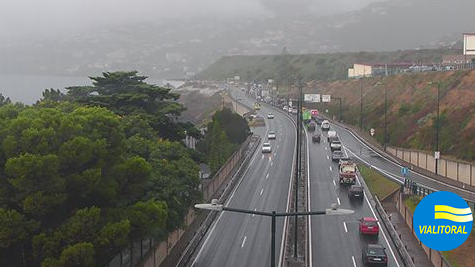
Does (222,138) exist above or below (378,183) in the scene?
above

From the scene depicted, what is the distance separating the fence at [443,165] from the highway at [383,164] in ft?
5.39

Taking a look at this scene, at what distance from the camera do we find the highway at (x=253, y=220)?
37969 mm

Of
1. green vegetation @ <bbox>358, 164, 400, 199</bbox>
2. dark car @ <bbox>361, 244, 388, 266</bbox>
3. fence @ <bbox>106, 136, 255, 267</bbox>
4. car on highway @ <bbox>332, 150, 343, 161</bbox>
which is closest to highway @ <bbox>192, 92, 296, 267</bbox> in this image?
fence @ <bbox>106, 136, 255, 267</bbox>

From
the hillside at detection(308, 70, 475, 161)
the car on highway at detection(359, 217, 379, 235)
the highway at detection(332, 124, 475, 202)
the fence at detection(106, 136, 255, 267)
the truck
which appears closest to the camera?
the fence at detection(106, 136, 255, 267)

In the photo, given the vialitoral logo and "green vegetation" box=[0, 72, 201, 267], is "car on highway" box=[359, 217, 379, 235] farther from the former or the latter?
the vialitoral logo

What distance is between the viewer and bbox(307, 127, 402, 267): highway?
36.7m

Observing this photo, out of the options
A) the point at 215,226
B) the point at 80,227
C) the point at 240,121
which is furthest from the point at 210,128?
the point at 80,227

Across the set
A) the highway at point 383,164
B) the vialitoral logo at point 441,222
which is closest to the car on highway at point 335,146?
the highway at point 383,164

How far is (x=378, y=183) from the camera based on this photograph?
59.4 meters

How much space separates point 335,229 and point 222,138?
2617 cm

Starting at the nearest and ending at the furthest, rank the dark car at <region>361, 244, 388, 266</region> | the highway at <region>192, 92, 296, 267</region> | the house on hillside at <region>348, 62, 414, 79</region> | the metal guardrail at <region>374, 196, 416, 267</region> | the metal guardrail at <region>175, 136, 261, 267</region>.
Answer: the dark car at <region>361, 244, 388, 266</region>
the metal guardrail at <region>374, 196, 416, 267</region>
the metal guardrail at <region>175, 136, 261, 267</region>
the highway at <region>192, 92, 296, 267</region>
the house on hillside at <region>348, 62, 414, 79</region>

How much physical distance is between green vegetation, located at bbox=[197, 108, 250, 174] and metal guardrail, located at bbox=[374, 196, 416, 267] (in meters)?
17.8

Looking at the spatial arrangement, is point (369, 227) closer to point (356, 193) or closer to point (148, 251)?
point (356, 193)

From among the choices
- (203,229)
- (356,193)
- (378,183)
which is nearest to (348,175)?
(378,183)
